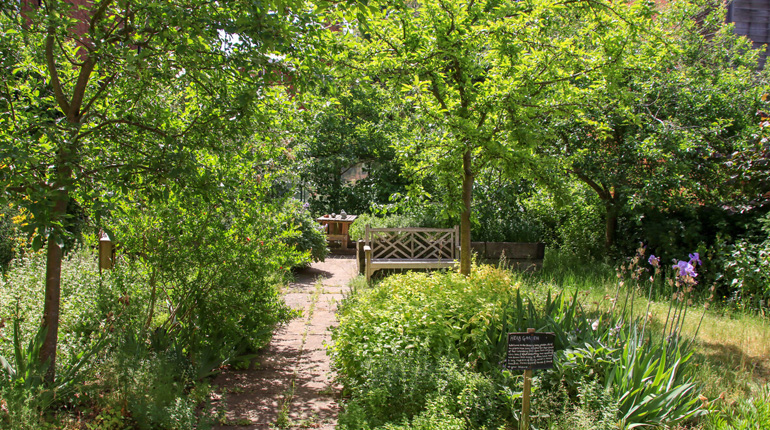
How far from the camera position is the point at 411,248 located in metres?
9.16

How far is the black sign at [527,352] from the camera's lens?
319 centimetres

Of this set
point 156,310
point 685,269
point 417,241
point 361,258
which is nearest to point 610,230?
point 417,241

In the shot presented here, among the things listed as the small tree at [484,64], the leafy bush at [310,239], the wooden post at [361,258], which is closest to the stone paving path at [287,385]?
the wooden post at [361,258]

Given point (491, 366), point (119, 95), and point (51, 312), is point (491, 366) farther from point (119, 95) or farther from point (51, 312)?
point (119, 95)

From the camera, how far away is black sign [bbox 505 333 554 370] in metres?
3.19

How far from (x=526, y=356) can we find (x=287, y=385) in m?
2.29

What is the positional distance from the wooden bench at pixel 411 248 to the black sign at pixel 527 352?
16.6 feet

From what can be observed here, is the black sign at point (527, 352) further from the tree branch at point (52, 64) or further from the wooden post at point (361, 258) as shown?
the wooden post at point (361, 258)

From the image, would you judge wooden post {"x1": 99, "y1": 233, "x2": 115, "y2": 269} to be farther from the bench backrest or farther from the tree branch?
the bench backrest

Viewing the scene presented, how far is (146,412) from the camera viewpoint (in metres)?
3.35

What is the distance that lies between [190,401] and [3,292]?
8.23ft

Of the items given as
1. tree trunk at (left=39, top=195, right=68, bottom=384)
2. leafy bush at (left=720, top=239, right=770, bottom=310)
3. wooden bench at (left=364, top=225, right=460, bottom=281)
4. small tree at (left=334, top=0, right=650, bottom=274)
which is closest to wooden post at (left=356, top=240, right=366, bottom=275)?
wooden bench at (left=364, top=225, right=460, bottom=281)

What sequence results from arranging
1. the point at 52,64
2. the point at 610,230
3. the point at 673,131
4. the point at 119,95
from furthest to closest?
the point at 610,230 → the point at 673,131 → the point at 119,95 → the point at 52,64

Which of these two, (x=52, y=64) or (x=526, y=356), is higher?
(x=52, y=64)
